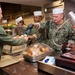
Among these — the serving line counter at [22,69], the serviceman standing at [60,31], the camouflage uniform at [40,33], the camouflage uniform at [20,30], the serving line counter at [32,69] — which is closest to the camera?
the serving line counter at [32,69]

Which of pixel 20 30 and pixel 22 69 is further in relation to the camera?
pixel 20 30

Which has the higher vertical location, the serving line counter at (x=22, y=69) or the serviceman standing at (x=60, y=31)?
the serviceman standing at (x=60, y=31)

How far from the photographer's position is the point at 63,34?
66.7 inches

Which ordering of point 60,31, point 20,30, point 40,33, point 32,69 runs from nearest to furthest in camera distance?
point 32,69 → point 60,31 → point 40,33 → point 20,30

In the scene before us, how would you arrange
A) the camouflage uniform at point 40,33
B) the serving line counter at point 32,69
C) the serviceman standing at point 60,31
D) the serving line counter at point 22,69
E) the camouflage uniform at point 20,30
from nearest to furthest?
the serving line counter at point 32,69 < the serving line counter at point 22,69 < the serviceman standing at point 60,31 < the camouflage uniform at point 40,33 < the camouflage uniform at point 20,30

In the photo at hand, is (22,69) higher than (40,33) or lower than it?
lower

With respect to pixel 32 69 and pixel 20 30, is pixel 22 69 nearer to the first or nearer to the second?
pixel 32 69

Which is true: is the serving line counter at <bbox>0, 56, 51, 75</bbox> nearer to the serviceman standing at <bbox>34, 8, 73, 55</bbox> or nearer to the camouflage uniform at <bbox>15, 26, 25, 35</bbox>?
the serviceman standing at <bbox>34, 8, 73, 55</bbox>

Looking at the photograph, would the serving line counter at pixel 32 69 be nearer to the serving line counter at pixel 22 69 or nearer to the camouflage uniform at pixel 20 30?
the serving line counter at pixel 22 69

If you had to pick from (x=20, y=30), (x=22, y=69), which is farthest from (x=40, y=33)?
(x=22, y=69)

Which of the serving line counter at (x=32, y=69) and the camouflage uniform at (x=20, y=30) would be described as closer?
the serving line counter at (x=32, y=69)

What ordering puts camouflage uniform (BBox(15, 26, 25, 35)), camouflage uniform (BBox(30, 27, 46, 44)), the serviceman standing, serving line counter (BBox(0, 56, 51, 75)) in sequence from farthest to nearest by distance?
camouflage uniform (BBox(15, 26, 25, 35))
camouflage uniform (BBox(30, 27, 46, 44))
the serviceman standing
serving line counter (BBox(0, 56, 51, 75))

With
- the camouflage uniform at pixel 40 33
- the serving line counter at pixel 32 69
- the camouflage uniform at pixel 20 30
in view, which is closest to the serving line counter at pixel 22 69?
the serving line counter at pixel 32 69

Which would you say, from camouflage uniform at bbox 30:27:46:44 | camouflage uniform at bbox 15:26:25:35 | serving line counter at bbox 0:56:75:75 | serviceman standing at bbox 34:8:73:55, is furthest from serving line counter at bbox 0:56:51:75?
camouflage uniform at bbox 15:26:25:35
